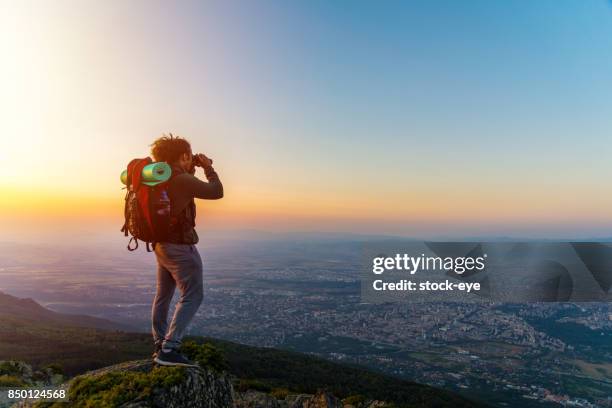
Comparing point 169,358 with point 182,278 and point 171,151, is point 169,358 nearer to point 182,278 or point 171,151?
point 182,278

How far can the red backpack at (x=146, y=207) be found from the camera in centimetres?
565

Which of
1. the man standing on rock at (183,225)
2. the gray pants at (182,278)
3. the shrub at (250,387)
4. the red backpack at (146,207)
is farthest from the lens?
the shrub at (250,387)

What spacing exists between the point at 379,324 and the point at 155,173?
111 metres

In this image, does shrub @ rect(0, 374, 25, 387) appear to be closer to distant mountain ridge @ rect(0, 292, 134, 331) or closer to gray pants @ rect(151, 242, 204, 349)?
gray pants @ rect(151, 242, 204, 349)

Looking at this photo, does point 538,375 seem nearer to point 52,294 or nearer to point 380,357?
point 380,357

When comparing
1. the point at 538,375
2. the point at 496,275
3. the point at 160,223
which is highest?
the point at 160,223

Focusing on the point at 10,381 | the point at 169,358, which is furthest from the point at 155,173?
→ the point at 10,381

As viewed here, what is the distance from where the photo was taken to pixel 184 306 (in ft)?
20.0

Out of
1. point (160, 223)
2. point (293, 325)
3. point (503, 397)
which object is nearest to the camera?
point (160, 223)

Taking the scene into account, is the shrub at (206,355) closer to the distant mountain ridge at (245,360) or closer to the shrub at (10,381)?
the shrub at (10,381)

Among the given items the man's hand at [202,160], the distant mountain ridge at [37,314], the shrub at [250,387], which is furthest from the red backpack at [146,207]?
the distant mountain ridge at [37,314]

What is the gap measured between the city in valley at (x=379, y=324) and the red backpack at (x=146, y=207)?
70.0 m

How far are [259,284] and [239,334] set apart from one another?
2105 inches

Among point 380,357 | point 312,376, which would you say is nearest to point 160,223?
point 312,376
